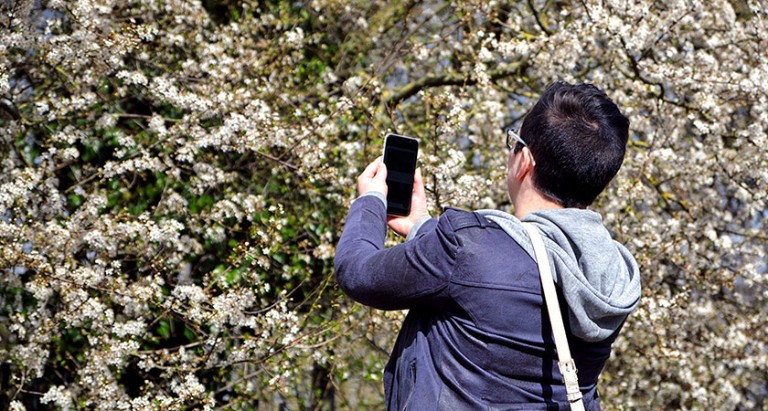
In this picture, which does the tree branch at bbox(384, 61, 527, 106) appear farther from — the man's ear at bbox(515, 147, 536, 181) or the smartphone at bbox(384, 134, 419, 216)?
the man's ear at bbox(515, 147, 536, 181)

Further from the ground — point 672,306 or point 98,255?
point 98,255

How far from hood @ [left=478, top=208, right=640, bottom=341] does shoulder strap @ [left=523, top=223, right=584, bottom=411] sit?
0.04 meters

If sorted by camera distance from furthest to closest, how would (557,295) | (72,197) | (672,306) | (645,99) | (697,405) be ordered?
(697,405), (645,99), (672,306), (72,197), (557,295)

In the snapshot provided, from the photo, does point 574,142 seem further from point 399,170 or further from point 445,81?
point 445,81

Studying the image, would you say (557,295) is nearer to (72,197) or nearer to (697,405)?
(72,197)

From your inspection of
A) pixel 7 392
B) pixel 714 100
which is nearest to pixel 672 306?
pixel 714 100

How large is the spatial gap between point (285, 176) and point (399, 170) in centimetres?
235

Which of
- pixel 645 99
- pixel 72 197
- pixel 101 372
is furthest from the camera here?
pixel 645 99

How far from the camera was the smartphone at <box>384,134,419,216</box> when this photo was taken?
6.39 ft

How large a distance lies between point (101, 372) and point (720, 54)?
374cm

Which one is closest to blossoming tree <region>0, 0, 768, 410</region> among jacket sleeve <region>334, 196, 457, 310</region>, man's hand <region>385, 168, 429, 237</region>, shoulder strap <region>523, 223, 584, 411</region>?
man's hand <region>385, 168, 429, 237</region>

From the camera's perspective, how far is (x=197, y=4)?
167 inches

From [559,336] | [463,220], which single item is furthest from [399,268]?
[559,336]

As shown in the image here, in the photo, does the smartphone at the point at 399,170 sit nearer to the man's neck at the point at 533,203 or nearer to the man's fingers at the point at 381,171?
the man's fingers at the point at 381,171
